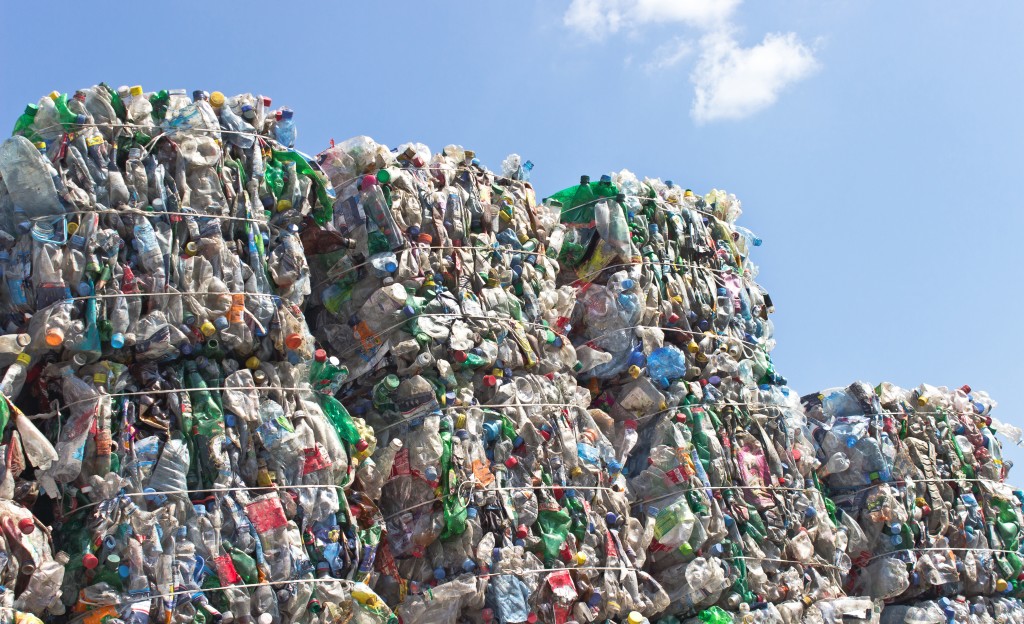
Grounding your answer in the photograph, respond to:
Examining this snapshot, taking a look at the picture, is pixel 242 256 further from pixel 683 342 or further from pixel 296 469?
pixel 683 342

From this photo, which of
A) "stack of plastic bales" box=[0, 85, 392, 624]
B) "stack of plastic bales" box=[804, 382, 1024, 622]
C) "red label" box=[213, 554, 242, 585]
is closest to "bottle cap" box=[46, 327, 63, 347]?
"stack of plastic bales" box=[0, 85, 392, 624]

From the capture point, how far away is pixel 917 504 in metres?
10.4

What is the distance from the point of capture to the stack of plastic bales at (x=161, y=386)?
21.1 ft

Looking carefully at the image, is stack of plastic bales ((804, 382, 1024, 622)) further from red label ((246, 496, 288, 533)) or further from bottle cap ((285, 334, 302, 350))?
red label ((246, 496, 288, 533))

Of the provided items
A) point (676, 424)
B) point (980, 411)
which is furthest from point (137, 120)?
point (980, 411)

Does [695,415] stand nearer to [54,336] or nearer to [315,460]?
[315,460]

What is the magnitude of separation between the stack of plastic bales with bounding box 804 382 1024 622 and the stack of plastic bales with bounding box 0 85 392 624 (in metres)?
4.42

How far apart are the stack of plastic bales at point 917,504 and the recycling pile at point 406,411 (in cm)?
3

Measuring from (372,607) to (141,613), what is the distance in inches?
49.7

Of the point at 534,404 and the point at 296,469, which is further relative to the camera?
the point at 534,404

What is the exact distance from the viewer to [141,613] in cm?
628

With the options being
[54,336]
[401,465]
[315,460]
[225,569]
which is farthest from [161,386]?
[401,465]

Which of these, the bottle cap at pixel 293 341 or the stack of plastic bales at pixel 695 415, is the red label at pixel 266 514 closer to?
the bottle cap at pixel 293 341

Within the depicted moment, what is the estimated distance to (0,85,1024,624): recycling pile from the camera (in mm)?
6602
